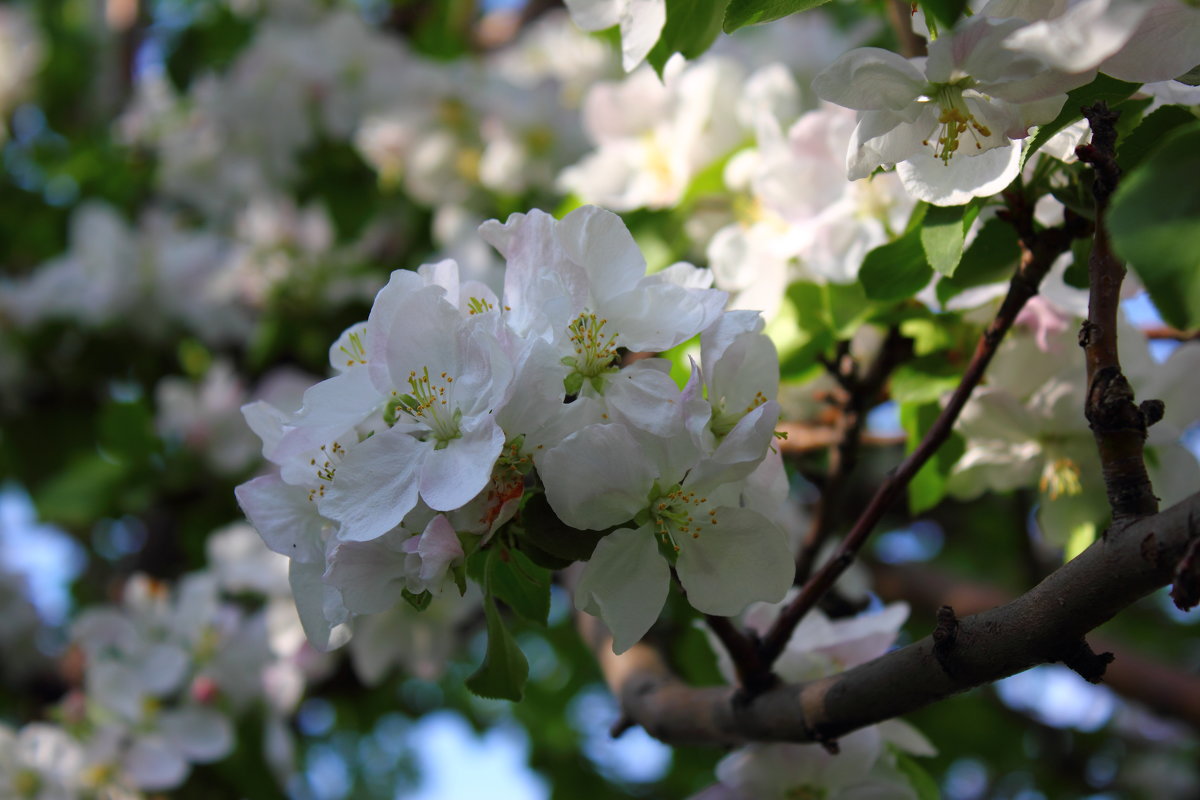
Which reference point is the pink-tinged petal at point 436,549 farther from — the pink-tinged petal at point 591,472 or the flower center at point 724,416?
the flower center at point 724,416

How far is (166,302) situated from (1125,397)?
105 inches

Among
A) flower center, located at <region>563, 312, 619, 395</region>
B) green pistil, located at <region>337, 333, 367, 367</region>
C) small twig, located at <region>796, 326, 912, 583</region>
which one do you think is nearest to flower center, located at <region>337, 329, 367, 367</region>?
green pistil, located at <region>337, 333, 367, 367</region>

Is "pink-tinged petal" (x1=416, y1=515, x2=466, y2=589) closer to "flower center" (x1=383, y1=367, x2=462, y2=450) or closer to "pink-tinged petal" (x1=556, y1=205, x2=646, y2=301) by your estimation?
"flower center" (x1=383, y1=367, x2=462, y2=450)

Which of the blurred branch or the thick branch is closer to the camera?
the thick branch

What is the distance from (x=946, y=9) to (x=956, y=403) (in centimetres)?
41

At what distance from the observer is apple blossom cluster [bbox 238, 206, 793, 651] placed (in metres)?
0.80

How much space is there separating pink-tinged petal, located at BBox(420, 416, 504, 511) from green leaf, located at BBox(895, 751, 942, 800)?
1.94 feet

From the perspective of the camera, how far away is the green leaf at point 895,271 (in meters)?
1.04

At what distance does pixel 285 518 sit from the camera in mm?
903

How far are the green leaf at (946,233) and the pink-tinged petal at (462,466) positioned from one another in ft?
1.39

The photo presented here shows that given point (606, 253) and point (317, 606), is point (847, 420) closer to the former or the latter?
point (606, 253)

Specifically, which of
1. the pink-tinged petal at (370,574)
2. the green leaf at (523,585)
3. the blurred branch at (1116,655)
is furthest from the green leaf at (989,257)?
the blurred branch at (1116,655)

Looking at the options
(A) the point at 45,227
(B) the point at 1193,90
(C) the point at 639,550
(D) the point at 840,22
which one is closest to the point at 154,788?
(C) the point at 639,550

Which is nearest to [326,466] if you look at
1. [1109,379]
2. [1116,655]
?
[1109,379]
